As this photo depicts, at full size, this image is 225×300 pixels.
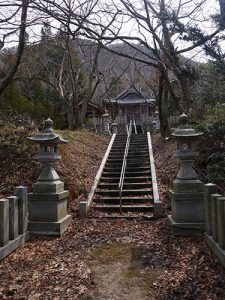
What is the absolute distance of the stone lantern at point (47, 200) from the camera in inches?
297

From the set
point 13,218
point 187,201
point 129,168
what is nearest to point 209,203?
point 187,201

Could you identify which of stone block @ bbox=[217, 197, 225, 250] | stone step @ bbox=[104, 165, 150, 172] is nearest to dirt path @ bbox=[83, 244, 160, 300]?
stone block @ bbox=[217, 197, 225, 250]

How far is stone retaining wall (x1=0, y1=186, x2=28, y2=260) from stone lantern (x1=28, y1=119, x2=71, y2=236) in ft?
1.75

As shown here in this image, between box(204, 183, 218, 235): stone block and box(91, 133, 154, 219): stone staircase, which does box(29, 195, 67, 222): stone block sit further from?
box(204, 183, 218, 235): stone block

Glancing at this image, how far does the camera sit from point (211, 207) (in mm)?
6086

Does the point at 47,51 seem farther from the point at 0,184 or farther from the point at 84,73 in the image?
the point at 0,184

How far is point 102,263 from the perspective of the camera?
588 centimetres

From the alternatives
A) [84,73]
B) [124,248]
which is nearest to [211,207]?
[124,248]

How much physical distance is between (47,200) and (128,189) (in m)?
4.15

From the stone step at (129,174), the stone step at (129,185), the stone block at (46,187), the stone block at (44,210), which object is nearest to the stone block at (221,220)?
the stone block at (44,210)

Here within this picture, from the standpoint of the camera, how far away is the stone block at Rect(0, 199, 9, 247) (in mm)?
5797

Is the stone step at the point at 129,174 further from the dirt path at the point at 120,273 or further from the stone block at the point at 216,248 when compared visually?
the stone block at the point at 216,248

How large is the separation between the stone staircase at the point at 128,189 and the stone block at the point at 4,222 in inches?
145

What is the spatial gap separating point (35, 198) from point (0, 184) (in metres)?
2.80
